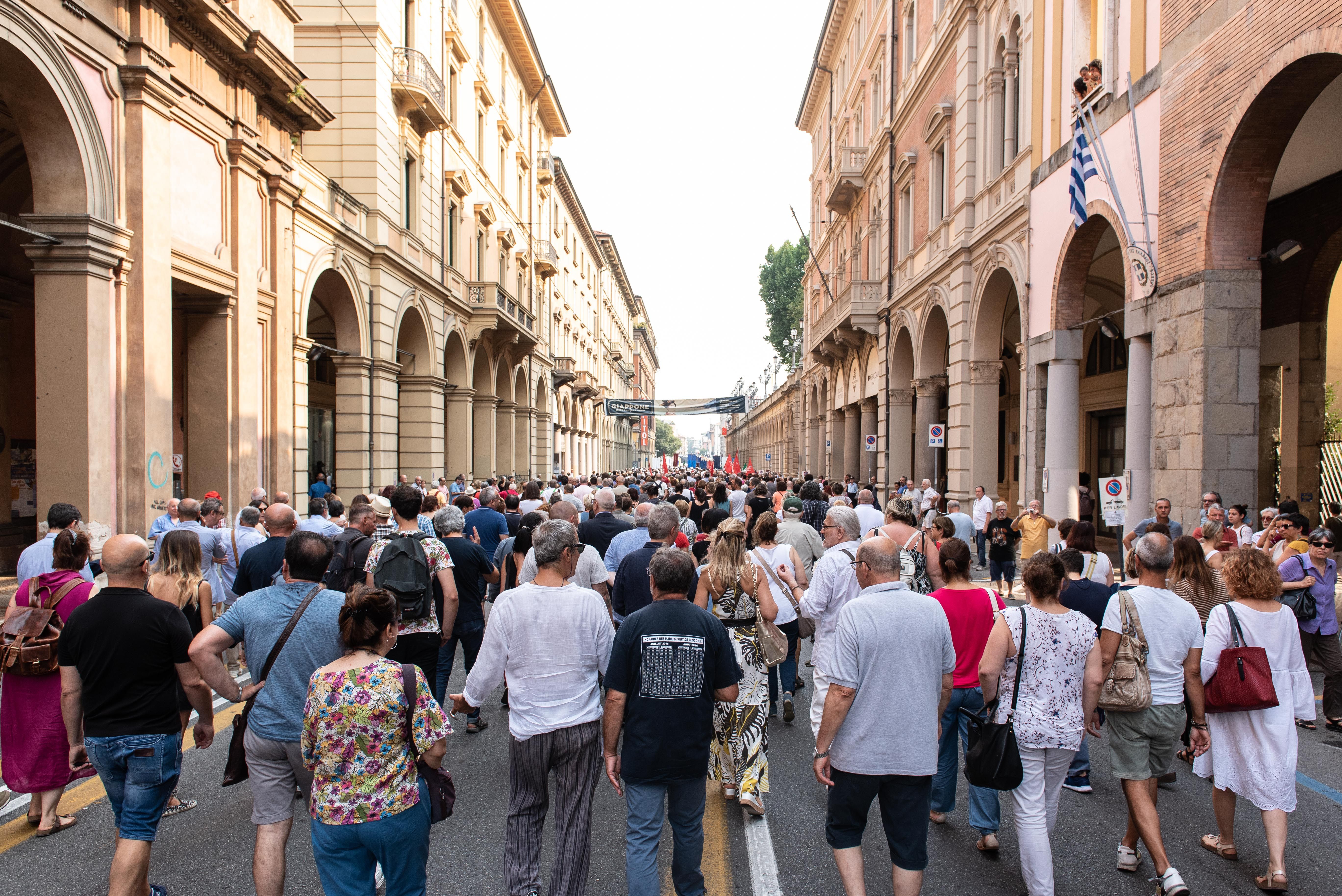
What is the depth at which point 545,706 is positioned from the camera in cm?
369

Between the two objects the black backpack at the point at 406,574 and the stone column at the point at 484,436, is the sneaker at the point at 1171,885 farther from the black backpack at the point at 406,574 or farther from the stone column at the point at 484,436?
the stone column at the point at 484,436

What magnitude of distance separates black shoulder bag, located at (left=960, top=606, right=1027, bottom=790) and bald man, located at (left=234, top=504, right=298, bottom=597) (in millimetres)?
4652

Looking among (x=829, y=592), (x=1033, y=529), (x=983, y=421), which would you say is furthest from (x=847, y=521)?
(x=983, y=421)

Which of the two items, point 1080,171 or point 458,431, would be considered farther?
point 458,431

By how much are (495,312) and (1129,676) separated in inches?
977

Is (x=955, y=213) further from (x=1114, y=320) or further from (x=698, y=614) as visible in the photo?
(x=698, y=614)

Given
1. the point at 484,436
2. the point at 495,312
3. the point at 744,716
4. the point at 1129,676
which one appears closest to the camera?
the point at 1129,676

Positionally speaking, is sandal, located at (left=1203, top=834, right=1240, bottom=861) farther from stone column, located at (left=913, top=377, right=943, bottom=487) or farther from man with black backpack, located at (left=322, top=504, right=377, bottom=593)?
stone column, located at (left=913, top=377, right=943, bottom=487)

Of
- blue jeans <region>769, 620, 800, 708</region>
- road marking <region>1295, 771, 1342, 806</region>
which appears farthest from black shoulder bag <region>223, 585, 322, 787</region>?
road marking <region>1295, 771, 1342, 806</region>

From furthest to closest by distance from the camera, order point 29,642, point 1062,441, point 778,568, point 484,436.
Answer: point 484,436 → point 1062,441 → point 778,568 → point 29,642

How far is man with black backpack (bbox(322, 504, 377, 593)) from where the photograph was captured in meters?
5.73

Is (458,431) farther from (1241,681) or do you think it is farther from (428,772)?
(1241,681)

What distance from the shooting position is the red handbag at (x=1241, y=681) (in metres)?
4.20

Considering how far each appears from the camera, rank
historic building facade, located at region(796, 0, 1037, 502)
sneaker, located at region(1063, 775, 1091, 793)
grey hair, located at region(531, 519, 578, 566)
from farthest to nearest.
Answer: historic building facade, located at region(796, 0, 1037, 502) → sneaker, located at region(1063, 775, 1091, 793) → grey hair, located at region(531, 519, 578, 566)
